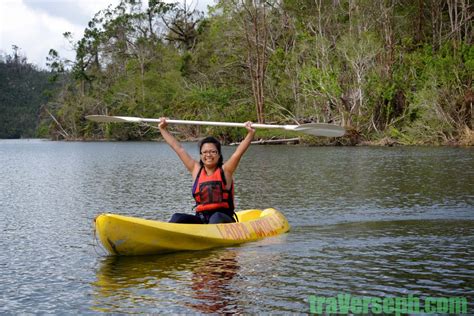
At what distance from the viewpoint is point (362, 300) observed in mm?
5570

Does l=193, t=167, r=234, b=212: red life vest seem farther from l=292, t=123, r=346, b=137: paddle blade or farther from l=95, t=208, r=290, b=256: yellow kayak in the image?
l=292, t=123, r=346, b=137: paddle blade

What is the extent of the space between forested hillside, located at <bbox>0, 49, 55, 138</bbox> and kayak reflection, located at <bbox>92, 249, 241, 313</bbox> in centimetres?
9416

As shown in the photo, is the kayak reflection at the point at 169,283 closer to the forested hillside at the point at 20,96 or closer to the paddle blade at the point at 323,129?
the paddle blade at the point at 323,129

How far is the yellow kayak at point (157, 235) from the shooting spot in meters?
7.16

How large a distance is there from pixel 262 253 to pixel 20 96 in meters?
103

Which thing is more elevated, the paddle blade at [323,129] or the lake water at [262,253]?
the paddle blade at [323,129]

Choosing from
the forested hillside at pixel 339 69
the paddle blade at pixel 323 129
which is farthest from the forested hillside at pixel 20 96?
the paddle blade at pixel 323 129

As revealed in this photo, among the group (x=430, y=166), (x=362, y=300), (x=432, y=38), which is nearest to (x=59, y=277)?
(x=362, y=300)

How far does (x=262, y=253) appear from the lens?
24.9 ft

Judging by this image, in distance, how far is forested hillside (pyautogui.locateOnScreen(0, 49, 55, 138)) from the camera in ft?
331

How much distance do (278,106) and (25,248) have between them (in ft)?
88.1

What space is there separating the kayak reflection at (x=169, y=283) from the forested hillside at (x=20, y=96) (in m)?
94.2

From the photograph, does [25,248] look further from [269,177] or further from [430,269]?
[269,177]

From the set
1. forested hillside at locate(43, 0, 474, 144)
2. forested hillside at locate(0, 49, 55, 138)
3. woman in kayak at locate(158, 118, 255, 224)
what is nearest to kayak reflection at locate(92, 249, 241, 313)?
woman in kayak at locate(158, 118, 255, 224)
